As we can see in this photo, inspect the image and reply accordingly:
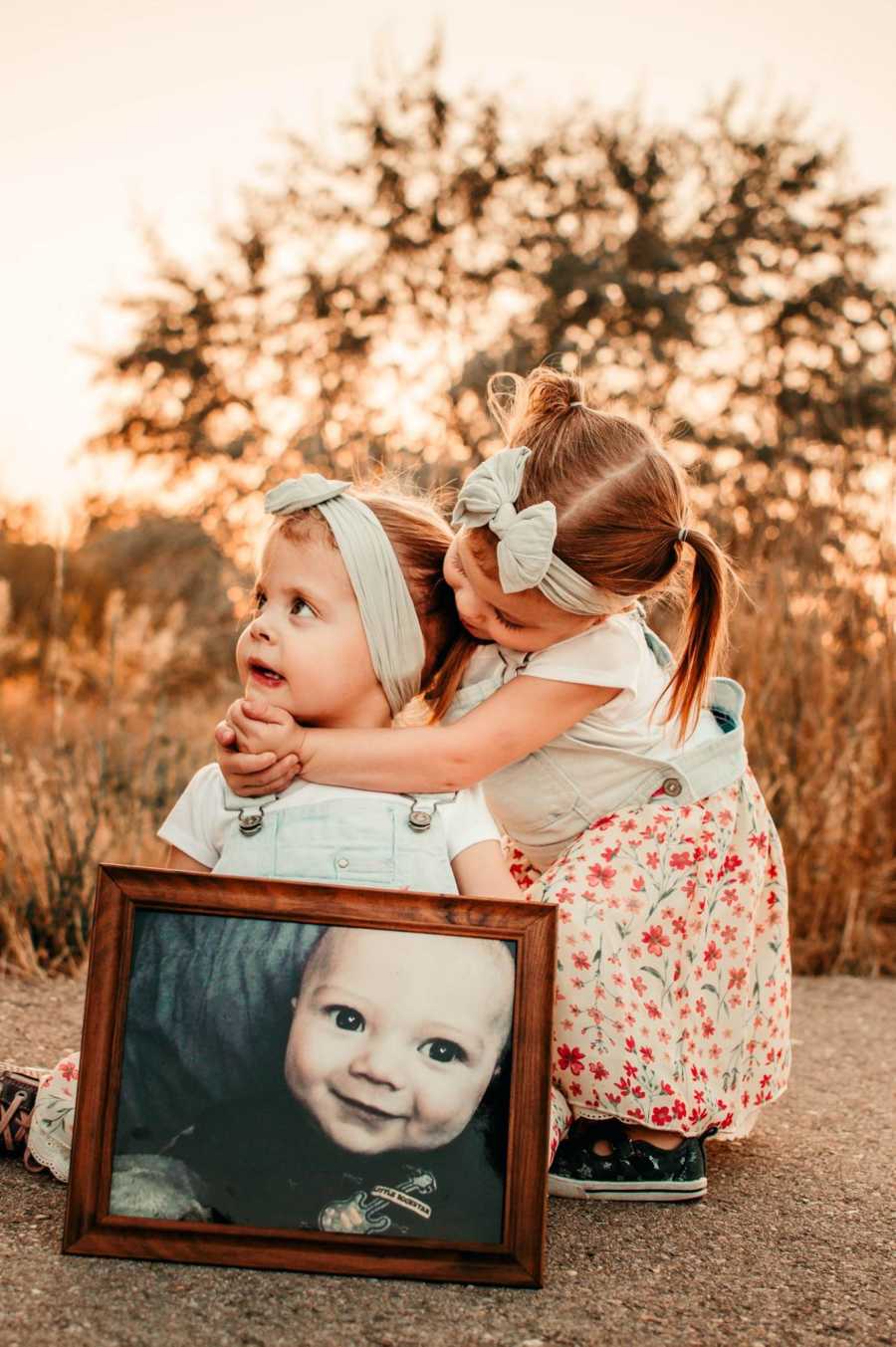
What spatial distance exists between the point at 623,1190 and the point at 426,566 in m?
1.21

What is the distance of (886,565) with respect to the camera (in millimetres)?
5699

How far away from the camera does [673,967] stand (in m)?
2.62

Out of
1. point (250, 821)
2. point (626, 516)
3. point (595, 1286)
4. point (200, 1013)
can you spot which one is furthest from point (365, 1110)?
point (626, 516)

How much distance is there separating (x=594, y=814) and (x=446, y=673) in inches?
17.2

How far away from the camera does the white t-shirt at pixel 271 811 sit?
7.64 feet

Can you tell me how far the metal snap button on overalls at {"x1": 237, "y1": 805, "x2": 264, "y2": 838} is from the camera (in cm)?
227

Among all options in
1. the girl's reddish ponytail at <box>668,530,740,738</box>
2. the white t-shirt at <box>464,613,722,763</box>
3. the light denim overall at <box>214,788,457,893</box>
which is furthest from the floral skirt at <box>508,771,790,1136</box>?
the light denim overall at <box>214,788,457,893</box>

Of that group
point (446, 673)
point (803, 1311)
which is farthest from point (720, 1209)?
point (446, 673)

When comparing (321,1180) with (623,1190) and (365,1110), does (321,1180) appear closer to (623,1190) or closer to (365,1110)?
(365,1110)

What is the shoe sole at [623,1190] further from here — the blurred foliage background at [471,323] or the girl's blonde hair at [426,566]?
the blurred foliage background at [471,323]

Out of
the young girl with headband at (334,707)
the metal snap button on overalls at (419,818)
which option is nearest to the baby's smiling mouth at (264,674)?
the young girl with headband at (334,707)

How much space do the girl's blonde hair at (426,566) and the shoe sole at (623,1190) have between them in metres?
0.90

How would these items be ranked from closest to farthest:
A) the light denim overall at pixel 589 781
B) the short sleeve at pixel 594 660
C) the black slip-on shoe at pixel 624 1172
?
the black slip-on shoe at pixel 624 1172, the short sleeve at pixel 594 660, the light denim overall at pixel 589 781

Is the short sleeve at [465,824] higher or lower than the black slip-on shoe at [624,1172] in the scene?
higher
